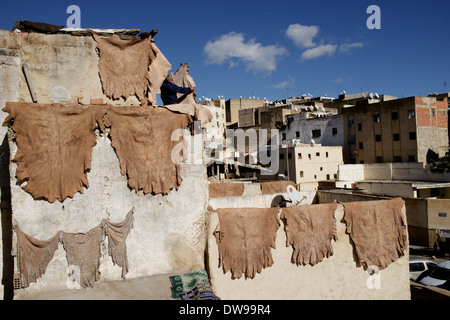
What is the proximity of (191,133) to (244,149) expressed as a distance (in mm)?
32356

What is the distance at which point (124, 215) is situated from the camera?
876 cm

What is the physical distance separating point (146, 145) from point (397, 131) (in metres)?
28.0

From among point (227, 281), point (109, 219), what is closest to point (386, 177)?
point (227, 281)

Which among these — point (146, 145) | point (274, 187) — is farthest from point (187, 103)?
point (274, 187)

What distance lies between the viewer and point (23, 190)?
308 inches

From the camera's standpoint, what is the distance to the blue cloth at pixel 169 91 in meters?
10.4

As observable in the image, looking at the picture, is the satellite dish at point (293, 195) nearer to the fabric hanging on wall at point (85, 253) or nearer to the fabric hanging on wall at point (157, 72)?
the fabric hanging on wall at point (157, 72)

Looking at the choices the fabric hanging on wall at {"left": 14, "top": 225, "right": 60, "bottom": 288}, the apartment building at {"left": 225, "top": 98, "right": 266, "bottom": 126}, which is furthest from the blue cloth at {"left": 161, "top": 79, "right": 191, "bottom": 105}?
the apartment building at {"left": 225, "top": 98, "right": 266, "bottom": 126}

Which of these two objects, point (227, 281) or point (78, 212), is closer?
point (78, 212)

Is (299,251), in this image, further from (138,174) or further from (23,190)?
(23,190)

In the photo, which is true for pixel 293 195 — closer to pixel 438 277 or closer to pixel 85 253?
pixel 438 277

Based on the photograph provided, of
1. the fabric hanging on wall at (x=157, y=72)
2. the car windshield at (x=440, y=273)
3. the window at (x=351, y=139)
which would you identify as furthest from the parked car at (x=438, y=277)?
the window at (x=351, y=139)

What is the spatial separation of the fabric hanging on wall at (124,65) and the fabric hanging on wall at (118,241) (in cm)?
372
